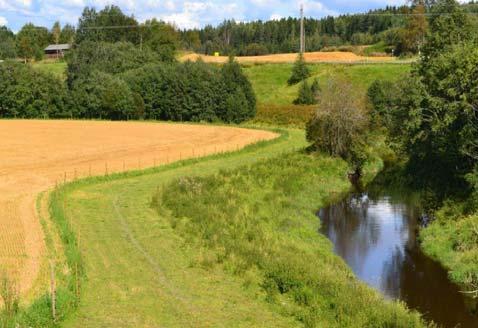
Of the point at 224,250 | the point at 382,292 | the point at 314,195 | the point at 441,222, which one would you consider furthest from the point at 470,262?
the point at 314,195

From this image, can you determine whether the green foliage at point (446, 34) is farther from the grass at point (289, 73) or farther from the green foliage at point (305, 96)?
the grass at point (289, 73)

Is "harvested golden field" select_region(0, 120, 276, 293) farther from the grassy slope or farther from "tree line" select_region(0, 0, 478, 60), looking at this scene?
"tree line" select_region(0, 0, 478, 60)

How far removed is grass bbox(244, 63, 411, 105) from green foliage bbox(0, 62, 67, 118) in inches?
1296

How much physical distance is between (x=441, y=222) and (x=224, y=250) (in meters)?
13.6

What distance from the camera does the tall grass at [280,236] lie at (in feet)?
62.4

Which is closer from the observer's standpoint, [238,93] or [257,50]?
[238,93]

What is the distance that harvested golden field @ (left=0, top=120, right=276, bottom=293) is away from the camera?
2640cm

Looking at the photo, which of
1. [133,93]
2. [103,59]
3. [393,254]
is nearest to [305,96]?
[133,93]

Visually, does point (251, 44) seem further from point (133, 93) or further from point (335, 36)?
point (133, 93)

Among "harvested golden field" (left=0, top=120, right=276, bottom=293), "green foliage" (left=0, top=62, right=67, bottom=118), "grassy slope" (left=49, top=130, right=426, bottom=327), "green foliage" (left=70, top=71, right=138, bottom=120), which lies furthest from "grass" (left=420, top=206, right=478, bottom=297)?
"green foliage" (left=0, top=62, right=67, bottom=118)

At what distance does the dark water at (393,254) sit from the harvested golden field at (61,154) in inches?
544

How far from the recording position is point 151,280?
2166 centimetres

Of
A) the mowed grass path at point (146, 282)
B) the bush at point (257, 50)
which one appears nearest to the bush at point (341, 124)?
the mowed grass path at point (146, 282)

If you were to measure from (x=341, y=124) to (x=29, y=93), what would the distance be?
62232 mm
